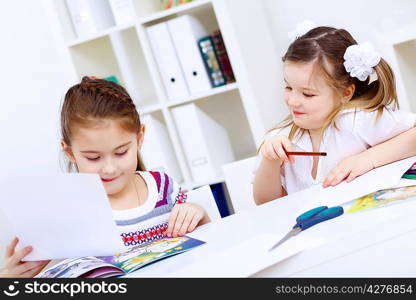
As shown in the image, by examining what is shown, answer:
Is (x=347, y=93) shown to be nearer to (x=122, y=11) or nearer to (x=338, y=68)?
(x=338, y=68)

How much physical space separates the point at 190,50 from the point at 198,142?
1.29 ft

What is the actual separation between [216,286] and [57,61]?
225cm

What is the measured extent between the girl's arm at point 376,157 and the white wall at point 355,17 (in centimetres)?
101

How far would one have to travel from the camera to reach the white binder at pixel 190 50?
97.7 inches

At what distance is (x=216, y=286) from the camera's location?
78 cm

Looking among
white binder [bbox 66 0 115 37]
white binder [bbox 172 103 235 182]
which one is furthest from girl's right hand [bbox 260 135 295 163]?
white binder [bbox 66 0 115 37]

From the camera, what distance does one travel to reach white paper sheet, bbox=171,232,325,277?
778 millimetres

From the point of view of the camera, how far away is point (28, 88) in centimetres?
270

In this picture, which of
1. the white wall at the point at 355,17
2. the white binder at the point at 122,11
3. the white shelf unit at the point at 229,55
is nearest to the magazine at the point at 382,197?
the white wall at the point at 355,17

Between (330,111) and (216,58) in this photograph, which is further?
(216,58)

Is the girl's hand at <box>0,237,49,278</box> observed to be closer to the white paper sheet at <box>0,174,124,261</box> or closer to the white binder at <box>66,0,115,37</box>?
the white paper sheet at <box>0,174,124,261</box>

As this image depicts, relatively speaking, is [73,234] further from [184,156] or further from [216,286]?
[184,156]

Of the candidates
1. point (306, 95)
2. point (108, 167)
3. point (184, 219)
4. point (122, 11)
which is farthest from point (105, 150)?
point (122, 11)

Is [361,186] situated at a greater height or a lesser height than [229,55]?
lesser
